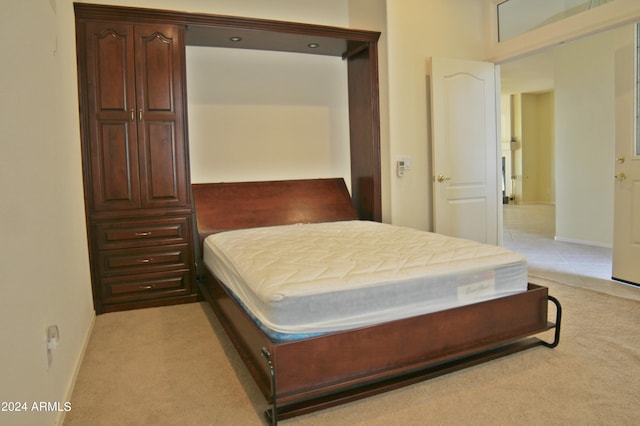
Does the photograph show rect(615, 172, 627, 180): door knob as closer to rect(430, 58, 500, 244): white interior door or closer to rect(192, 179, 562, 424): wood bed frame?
rect(430, 58, 500, 244): white interior door

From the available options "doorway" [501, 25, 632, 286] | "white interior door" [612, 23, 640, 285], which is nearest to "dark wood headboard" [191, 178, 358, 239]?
"white interior door" [612, 23, 640, 285]

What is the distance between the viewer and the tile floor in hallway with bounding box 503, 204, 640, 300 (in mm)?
3548

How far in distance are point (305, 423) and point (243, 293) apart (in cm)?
68

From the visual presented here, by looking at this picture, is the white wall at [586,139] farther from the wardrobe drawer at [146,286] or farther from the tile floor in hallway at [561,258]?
the wardrobe drawer at [146,286]

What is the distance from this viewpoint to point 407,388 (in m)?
1.92

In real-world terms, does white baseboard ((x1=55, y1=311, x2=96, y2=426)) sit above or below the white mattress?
below

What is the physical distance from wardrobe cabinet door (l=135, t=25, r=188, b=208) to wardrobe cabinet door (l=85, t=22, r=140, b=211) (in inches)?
2.5

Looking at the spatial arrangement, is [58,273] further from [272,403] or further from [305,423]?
[305,423]

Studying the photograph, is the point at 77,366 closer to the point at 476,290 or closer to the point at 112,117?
the point at 112,117

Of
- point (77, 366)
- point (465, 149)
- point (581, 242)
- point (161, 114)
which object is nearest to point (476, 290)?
point (77, 366)

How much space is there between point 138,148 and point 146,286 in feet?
3.56

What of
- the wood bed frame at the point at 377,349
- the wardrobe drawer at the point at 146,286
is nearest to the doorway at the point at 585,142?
the wood bed frame at the point at 377,349

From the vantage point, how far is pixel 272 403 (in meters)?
1.61

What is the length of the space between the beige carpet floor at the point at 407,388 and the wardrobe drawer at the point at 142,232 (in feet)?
2.85
